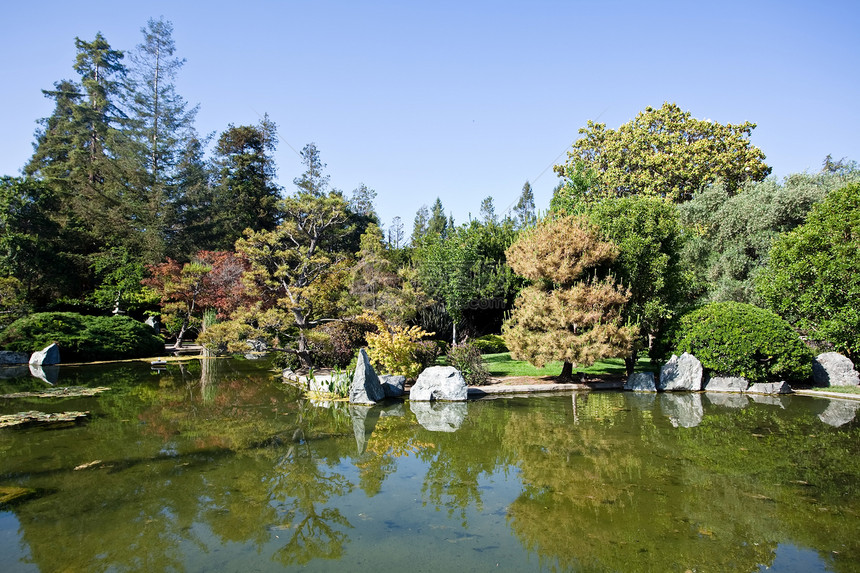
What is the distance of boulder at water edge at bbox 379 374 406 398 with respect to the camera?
10.4m

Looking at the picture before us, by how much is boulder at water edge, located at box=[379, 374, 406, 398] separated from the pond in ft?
5.70

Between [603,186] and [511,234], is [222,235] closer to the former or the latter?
[511,234]

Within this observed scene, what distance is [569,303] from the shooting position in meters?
10.8

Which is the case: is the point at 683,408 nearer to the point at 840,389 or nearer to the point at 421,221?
the point at 840,389

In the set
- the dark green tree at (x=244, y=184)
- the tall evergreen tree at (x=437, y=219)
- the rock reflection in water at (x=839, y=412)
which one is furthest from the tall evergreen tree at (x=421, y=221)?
the rock reflection in water at (x=839, y=412)

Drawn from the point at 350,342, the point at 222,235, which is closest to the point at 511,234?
the point at 350,342

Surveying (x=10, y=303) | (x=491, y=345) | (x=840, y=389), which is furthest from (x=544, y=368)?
(x=10, y=303)

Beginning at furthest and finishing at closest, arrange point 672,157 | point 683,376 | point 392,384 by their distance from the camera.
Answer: point 672,157
point 683,376
point 392,384

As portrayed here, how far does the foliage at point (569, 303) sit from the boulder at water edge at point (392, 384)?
2756mm

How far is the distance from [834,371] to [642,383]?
4322 mm

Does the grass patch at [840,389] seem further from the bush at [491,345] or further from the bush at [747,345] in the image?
the bush at [491,345]

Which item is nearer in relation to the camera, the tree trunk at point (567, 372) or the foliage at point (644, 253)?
the foliage at point (644, 253)

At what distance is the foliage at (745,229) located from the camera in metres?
15.2

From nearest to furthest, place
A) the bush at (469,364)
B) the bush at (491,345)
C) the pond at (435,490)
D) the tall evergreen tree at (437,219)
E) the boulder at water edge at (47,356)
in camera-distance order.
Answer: the pond at (435,490) → the bush at (469,364) → the boulder at water edge at (47,356) → the bush at (491,345) → the tall evergreen tree at (437,219)
